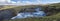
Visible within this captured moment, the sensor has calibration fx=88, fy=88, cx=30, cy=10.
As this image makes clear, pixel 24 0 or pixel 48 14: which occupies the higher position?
pixel 24 0

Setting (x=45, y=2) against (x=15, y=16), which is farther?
(x=45, y=2)

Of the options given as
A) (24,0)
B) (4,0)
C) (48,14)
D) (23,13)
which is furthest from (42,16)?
(4,0)

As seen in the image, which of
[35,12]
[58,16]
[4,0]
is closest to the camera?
[58,16]

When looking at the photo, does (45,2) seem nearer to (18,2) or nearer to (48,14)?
(48,14)

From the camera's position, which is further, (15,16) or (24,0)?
(24,0)

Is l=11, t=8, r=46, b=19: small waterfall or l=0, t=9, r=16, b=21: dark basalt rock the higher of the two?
l=0, t=9, r=16, b=21: dark basalt rock

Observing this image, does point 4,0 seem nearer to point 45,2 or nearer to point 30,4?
point 30,4

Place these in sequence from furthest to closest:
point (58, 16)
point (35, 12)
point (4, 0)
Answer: point (4, 0)
point (35, 12)
point (58, 16)

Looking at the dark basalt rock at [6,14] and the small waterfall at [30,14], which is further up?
the dark basalt rock at [6,14]

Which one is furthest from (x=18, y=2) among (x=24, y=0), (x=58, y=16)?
(x=58, y=16)
